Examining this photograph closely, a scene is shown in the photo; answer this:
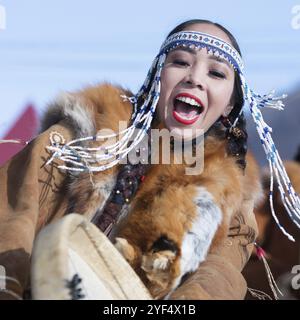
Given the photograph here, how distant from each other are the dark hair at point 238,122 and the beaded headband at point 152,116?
3cm

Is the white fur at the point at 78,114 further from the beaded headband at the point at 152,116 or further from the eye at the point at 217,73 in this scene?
the eye at the point at 217,73

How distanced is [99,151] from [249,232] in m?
0.59

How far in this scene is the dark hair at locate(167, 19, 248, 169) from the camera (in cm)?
Result: 218

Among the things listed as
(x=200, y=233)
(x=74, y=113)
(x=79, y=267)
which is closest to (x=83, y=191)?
(x=74, y=113)

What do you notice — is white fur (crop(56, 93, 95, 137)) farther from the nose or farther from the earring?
the earring

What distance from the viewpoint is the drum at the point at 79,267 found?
145 cm

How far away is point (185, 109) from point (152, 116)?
0.35 feet

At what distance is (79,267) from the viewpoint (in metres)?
1.60

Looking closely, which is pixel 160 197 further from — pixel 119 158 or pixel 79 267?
pixel 79 267

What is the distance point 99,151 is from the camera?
6.79 feet

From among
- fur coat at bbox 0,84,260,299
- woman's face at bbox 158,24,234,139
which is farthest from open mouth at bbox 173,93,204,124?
fur coat at bbox 0,84,260,299

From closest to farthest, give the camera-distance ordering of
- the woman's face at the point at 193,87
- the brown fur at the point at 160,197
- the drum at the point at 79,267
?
the drum at the point at 79,267
the brown fur at the point at 160,197
the woman's face at the point at 193,87

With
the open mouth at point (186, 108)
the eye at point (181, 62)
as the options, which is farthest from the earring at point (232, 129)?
the eye at point (181, 62)
